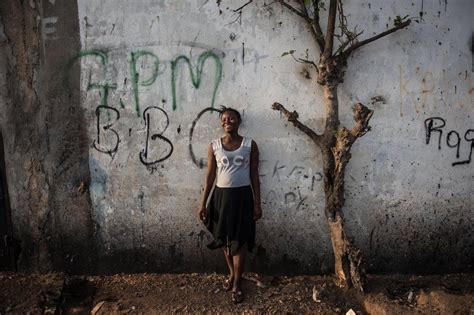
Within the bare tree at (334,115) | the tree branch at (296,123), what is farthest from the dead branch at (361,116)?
the tree branch at (296,123)

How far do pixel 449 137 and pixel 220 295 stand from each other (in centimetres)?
257

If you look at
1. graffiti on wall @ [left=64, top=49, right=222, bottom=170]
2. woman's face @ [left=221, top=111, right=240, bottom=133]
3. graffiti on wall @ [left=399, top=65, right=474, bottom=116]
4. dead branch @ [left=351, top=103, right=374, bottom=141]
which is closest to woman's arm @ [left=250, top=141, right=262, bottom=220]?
woman's face @ [left=221, top=111, right=240, bottom=133]

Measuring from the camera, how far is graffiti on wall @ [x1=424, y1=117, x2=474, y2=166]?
3832mm

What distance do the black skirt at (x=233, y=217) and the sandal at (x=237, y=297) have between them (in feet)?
1.12

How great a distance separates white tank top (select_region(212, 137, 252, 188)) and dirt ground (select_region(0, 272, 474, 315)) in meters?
1.01

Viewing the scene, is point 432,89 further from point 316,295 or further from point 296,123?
point 316,295

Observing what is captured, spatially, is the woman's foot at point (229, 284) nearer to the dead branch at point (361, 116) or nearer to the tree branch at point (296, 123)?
the tree branch at point (296, 123)

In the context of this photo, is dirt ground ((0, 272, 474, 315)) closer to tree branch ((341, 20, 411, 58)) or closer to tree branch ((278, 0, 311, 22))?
tree branch ((341, 20, 411, 58))

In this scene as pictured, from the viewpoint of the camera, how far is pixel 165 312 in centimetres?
340

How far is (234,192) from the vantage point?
3457 mm

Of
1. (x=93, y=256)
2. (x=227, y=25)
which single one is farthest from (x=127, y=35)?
(x=93, y=256)

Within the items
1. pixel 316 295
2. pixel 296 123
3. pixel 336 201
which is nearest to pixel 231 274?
pixel 316 295

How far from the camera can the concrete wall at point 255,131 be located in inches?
147

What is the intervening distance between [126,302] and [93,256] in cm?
81
